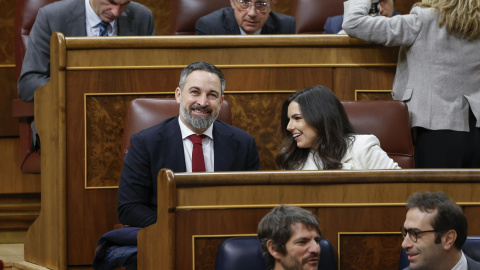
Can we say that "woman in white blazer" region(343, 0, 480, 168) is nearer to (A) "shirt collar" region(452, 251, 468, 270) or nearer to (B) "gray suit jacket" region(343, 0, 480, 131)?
(B) "gray suit jacket" region(343, 0, 480, 131)

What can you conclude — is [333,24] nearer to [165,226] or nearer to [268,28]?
[268,28]

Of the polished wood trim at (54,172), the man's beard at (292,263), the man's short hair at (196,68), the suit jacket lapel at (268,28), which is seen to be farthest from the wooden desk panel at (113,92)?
the man's beard at (292,263)

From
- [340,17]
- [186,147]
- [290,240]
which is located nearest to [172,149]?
[186,147]

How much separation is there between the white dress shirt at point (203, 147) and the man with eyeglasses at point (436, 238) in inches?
13.3

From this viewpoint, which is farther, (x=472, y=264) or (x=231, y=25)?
Result: (x=231, y=25)

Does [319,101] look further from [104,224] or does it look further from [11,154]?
[11,154]

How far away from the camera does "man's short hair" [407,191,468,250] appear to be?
0.92 meters

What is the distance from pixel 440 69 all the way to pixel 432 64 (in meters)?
0.01

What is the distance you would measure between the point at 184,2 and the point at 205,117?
0.58 m

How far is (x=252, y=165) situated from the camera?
120 centimetres

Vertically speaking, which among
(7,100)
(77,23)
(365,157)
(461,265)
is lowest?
(461,265)

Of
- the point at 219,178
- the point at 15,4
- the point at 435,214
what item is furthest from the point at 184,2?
the point at 435,214

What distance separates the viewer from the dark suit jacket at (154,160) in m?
1.12

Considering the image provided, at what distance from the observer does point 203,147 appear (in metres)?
1.19
